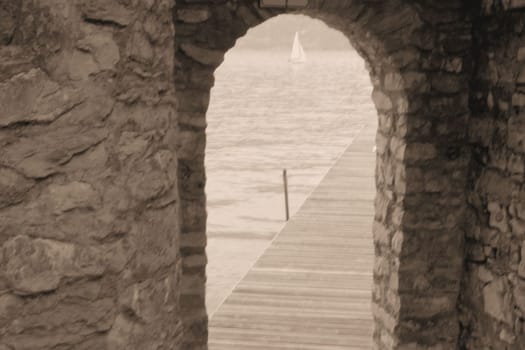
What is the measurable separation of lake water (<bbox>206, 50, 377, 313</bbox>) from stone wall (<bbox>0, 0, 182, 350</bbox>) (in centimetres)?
698

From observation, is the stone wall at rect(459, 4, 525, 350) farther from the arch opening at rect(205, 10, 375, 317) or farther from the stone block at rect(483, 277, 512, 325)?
the arch opening at rect(205, 10, 375, 317)

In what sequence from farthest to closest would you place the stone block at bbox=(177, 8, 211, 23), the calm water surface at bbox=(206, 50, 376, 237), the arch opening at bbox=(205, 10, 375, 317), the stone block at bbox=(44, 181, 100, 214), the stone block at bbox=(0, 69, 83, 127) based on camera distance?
the calm water surface at bbox=(206, 50, 376, 237) < the arch opening at bbox=(205, 10, 375, 317) < the stone block at bbox=(177, 8, 211, 23) < the stone block at bbox=(44, 181, 100, 214) < the stone block at bbox=(0, 69, 83, 127)

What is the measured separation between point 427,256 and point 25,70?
12.2ft

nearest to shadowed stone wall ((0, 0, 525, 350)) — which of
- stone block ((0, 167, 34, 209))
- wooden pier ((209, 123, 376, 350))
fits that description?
stone block ((0, 167, 34, 209))

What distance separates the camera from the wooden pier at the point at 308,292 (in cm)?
614

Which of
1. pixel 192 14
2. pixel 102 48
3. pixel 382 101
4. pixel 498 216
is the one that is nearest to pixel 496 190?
pixel 498 216

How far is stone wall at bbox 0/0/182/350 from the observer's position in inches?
66.6

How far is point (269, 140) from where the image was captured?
22422mm

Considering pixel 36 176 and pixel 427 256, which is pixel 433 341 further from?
pixel 36 176

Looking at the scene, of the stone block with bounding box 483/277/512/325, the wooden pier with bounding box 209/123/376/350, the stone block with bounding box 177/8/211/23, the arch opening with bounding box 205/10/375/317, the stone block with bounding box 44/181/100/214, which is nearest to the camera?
the stone block with bounding box 44/181/100/214

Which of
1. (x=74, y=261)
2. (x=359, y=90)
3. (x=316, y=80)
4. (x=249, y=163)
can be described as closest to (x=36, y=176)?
(x=74, y=261)

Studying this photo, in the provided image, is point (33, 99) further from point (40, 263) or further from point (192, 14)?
point (192, 14)

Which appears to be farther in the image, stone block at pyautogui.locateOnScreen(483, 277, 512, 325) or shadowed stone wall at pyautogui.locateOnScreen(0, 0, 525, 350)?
stone block at pyautogui.locateOnScreen(483, 277, 512, 325)

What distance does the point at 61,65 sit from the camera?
173cm
